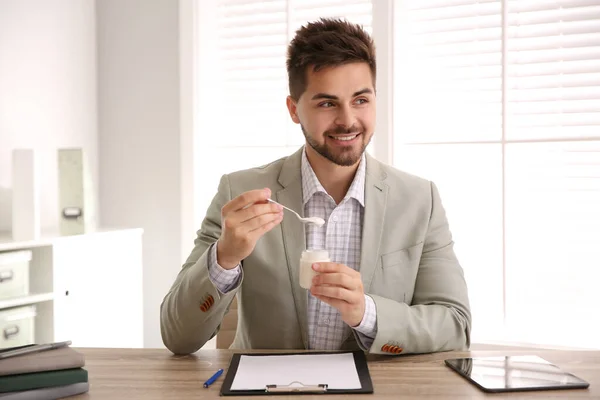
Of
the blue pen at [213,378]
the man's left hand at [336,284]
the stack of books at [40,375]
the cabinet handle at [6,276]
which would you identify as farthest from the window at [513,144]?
the stack of books at [40,375]

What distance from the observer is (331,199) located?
6.26 ft

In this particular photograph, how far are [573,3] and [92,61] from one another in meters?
2.43

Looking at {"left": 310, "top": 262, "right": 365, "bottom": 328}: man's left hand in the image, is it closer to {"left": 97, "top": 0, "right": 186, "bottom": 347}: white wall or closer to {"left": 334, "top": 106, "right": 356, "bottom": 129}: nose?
{"left": 334, "top": 106, "right": 356, "bottom": 129}: nose

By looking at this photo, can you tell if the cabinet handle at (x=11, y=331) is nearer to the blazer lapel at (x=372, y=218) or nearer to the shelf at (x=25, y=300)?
the shelf at (x=25, y=300)

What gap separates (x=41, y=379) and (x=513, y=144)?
2242 millimetres

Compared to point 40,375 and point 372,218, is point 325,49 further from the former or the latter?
point 40,375

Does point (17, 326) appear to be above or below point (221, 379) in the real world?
below

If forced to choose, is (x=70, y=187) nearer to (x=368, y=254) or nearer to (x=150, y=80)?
(x=150, y=80)

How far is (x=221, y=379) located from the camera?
1360 mm

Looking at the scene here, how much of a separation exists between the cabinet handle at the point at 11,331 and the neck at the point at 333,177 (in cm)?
151

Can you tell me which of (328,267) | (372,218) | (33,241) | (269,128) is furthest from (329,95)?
(269,128)

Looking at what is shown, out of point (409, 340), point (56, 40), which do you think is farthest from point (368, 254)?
point (56, 40)

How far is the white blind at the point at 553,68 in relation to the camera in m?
2.76

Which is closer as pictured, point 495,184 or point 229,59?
point 495,184
